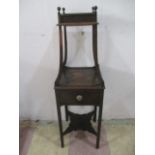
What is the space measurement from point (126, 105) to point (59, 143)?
705 mm

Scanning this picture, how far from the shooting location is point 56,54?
1.81 metres

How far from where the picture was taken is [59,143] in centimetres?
169

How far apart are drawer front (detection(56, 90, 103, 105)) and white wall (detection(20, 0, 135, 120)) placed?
0.45 metres

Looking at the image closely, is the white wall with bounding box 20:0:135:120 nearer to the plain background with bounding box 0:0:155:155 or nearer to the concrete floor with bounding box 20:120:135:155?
the concrete floor with bounding box 20:120:135:155

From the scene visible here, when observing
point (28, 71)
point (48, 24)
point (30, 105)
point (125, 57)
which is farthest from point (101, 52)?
point (30, 105)

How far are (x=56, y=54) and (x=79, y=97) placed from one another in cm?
53

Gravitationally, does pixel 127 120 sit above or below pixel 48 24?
below

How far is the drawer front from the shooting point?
1.43 metres
